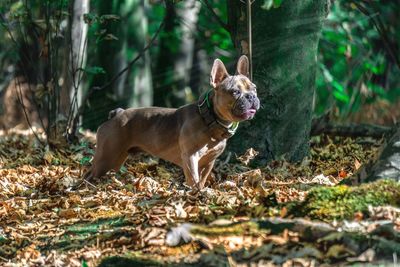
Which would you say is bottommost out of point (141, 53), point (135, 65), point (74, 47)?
point (135, 65)

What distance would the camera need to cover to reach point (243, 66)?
892 centimetres

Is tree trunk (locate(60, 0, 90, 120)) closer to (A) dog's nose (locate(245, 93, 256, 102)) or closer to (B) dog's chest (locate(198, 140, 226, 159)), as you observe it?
(B) dog's chest (locate(198, 140, 226, 159))

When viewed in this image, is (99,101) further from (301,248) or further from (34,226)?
(301,248)

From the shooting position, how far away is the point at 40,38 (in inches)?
476

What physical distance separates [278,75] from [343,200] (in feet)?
14.8

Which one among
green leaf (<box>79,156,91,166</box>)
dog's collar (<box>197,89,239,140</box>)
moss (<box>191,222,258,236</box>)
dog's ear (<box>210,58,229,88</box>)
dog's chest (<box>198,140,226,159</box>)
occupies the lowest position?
green leaf (<box>79,156,91,166</box>)

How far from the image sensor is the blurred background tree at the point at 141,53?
11.9m

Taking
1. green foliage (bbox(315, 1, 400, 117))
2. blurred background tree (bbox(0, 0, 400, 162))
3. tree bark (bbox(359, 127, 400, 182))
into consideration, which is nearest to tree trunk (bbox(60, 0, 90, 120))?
blurred background tree (bbox(0, 0, 400, 162))

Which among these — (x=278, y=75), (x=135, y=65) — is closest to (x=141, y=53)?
(x=278, y=75)

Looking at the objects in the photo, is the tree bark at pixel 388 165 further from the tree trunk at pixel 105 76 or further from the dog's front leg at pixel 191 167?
the tree trunk at pixel 105 76

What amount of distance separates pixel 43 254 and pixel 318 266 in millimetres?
2192

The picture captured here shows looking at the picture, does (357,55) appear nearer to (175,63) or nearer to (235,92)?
(175,63)

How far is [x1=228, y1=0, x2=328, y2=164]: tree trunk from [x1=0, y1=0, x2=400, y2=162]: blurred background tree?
0.18 ft

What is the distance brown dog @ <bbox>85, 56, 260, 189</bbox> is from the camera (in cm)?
853
